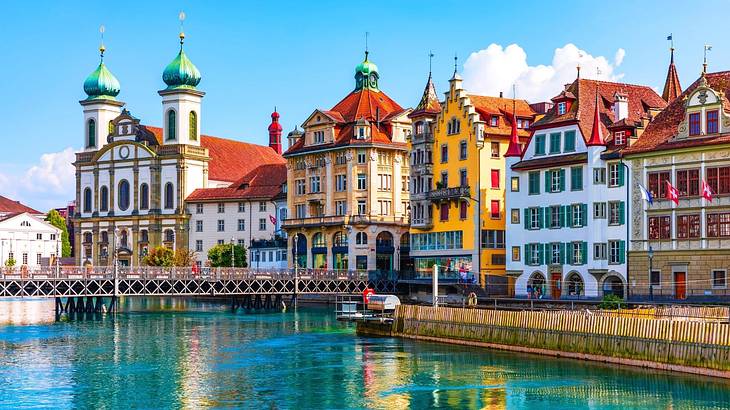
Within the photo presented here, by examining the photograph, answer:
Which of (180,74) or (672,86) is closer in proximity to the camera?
(672,86)

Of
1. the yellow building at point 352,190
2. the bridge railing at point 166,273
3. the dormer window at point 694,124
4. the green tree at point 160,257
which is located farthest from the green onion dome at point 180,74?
the dormer window at point 694,124

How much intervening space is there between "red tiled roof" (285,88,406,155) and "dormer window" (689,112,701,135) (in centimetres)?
5129

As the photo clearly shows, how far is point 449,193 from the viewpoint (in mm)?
104312

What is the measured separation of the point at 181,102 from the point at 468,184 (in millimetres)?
65853

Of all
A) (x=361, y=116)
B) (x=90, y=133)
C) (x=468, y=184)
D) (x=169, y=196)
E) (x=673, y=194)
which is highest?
(x=90, y=133)

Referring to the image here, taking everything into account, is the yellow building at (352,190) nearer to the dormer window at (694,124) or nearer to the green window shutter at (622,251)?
the green window shutter at (622,251)

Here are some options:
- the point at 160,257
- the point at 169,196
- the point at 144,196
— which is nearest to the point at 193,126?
the point at 169,196

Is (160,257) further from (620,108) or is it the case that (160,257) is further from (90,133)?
(620,108)

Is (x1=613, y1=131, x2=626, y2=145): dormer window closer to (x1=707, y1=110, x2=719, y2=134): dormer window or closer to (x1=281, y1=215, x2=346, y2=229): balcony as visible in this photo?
(x1=707, y1=110, x2=719, y2=134): dormer window

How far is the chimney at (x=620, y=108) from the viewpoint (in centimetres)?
8594

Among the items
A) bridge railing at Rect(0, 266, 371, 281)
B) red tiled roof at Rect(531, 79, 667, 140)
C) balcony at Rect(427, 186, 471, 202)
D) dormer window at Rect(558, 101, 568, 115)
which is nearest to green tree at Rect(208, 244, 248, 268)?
bridge railing at Rect(0, 266, 371, 281)

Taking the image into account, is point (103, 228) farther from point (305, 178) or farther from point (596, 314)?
point (596, 314)

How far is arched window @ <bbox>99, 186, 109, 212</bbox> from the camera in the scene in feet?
531

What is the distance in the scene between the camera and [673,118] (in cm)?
8069
